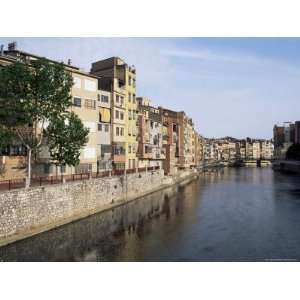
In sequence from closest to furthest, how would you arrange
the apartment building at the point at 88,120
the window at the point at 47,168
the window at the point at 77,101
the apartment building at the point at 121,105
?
the apartment building at the point at 88,120, the window at the point at 47,168, the window at the point at 77,101, the apartment building at the point at 121,105

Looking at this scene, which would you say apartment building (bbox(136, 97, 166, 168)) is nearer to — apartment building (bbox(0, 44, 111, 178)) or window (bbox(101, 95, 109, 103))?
apartment building (bbox(0, 44, 111, 178))

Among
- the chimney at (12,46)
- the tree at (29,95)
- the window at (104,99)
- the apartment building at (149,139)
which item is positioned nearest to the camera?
the tree at (29,95)

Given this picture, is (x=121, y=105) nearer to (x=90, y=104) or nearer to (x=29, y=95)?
(x=90, y=104)

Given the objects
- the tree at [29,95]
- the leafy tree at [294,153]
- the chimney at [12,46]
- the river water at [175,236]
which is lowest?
the river water at [175,236]

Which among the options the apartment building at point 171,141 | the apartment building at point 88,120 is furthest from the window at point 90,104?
the apartment building at point 171,141

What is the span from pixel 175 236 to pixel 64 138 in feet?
45.0

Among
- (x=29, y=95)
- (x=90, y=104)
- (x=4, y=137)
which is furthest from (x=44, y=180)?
(x=90, y=104)

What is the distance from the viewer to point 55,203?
34844 millimetres

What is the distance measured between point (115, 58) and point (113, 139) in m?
14.6

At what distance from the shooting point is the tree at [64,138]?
3653 centimetres

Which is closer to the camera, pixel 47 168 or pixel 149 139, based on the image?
pixel 47 168

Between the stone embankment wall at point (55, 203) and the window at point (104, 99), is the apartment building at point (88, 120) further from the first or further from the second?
the stone embankment wall at point (55, 203)

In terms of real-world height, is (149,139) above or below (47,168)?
above

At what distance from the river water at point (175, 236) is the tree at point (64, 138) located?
6.54 meters
